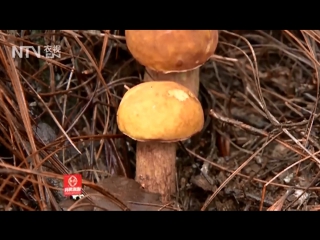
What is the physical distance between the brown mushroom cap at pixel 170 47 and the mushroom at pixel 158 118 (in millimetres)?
83

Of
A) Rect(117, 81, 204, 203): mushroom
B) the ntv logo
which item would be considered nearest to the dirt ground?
the ntv logo

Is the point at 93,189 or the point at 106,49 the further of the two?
the point at 106,49

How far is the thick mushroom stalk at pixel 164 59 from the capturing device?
1.35m

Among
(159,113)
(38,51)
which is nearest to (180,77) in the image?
(159,113)

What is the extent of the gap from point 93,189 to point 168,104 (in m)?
0.29

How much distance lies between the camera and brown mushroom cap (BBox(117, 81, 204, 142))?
126 cm

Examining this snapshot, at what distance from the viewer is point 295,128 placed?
4.76ft

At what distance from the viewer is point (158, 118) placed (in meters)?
1.25

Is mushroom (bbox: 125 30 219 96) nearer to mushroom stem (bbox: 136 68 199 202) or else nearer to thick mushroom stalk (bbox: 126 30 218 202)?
thick mushroom stalk (bbox: 126 30 218 202)

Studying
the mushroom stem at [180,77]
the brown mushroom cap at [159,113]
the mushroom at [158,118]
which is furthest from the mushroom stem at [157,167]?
the mushroom stem at [180,77]

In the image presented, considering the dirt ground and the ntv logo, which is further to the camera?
the ntv logo
